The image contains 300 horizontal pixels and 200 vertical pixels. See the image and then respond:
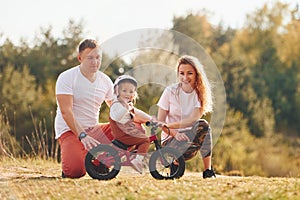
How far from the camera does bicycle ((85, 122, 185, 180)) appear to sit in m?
6.69

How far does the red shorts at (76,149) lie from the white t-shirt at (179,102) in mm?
771

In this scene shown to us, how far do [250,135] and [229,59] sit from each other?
19.8 ft

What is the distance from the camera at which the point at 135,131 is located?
22.1 feet

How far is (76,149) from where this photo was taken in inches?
287

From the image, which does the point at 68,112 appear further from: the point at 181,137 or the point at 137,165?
the point at 181,137

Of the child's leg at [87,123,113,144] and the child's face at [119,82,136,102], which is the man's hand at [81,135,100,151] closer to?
the child's leg at [87,123,113,144]

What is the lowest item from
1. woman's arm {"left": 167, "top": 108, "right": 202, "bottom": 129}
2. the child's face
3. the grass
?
the grass

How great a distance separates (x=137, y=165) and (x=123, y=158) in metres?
0.17

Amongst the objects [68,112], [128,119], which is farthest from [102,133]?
[128,119]

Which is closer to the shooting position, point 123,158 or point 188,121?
point 123,158

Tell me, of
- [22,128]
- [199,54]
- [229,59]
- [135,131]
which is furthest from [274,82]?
[135,131]

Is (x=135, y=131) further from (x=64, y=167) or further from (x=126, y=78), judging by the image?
Answer: (x=64, y=167)

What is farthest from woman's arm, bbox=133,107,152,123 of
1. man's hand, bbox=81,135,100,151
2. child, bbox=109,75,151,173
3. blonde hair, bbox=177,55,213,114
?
blonde hair, bbox=177,55,213,114

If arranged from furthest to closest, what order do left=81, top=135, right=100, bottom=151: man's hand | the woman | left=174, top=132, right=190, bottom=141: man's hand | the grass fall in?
the woman → left=174, top=132, right=190, bottom=141: man's hand → left=81, top=135, right=100, bottom=151: man's hand → the grass
